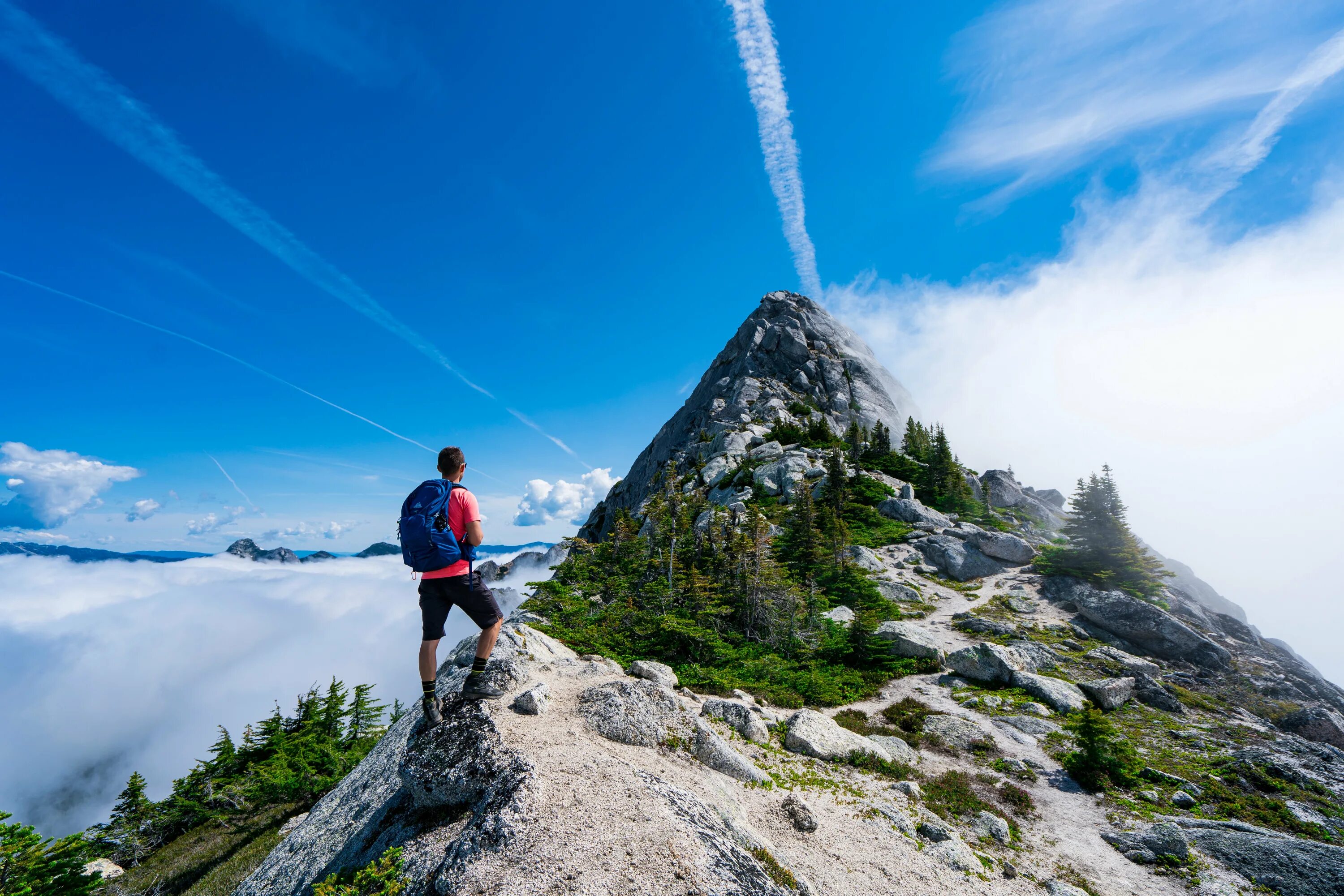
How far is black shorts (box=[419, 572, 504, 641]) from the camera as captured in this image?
23.0ft

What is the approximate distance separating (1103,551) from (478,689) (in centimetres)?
4711

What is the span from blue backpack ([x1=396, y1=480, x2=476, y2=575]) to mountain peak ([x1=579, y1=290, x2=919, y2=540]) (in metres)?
71.6

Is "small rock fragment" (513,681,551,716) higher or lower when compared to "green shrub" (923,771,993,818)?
higher

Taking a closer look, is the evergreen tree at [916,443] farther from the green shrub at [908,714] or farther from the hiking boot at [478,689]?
the hiking boot at [478,689]

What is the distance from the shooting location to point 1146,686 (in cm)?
2217

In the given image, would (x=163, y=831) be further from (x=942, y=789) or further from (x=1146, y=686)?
(x=1146, y=686)

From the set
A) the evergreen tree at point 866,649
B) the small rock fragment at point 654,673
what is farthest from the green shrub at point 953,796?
the evergreen tree at point 866,649

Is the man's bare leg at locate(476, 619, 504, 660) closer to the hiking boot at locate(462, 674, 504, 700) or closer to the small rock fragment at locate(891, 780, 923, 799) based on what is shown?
the hiking boot at locate(462, 674, 504, 700)

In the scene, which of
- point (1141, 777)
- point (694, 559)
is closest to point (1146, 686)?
point (1141, 777)

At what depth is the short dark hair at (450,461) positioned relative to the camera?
7262 millimetres

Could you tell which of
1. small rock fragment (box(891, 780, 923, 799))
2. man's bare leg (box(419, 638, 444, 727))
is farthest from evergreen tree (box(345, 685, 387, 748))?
small rock fragment (box(891, 780, 923, 799))

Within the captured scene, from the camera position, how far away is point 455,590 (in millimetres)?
7109

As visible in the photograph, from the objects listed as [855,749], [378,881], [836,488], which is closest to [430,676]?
[378,881]

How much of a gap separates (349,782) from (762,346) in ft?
358
